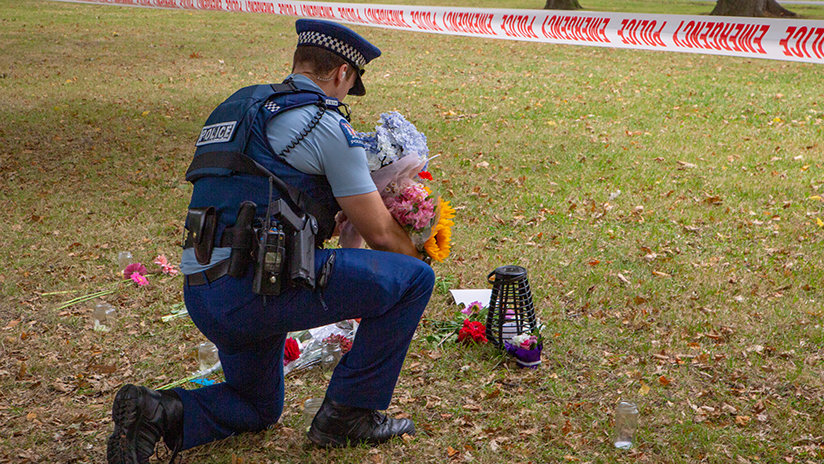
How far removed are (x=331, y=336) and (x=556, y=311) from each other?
4.97 feet

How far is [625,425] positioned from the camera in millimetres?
3504

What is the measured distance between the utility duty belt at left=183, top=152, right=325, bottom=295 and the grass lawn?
1.01 m

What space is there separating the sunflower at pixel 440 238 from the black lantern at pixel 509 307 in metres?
0.85

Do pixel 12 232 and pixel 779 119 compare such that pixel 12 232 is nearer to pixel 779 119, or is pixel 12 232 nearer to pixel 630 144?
pixel 630 144

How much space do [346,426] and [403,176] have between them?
3.77ft

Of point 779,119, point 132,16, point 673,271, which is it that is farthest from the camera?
point 132,16

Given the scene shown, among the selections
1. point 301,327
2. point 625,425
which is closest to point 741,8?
point 625,425

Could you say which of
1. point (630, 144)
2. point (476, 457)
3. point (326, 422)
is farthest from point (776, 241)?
point (326, 422)

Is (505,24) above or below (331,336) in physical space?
above

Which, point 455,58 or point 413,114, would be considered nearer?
point 413,114

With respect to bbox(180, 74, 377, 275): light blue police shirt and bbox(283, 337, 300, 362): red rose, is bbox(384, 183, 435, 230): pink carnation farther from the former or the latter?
bbox(283, 337, 300, 362): red rose

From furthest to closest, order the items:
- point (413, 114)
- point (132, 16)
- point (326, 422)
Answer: point (132, 16) < point (413, 114) < point (326, 422)

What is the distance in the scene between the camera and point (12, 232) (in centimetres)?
620

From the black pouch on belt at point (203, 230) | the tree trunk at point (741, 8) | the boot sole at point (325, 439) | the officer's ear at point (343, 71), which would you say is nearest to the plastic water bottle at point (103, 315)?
the boot sole at point (325, 439)
